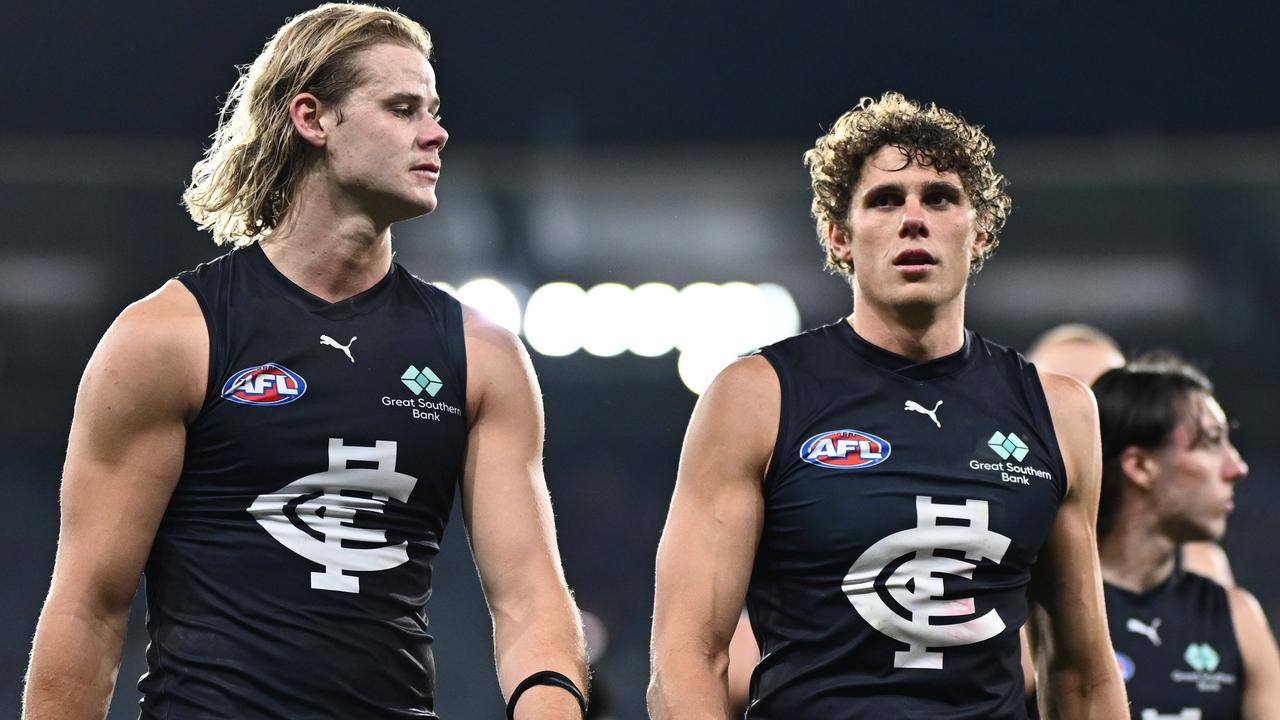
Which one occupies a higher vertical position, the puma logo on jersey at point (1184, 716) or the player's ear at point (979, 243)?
the player's ear at point (979, 243)

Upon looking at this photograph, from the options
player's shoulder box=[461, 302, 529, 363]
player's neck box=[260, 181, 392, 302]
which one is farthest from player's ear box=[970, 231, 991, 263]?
player's neck box=[260, 181, 392, 302]

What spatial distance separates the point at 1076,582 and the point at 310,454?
1.63m

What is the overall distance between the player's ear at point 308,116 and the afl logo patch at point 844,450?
45.6 inches

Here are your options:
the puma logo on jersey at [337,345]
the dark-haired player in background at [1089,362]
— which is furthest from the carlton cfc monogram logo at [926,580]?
the dark-haired player in background at [1089,362]

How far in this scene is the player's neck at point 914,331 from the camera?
10.4 ft

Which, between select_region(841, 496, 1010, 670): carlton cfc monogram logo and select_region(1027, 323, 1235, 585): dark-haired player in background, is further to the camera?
select_region(1027, 323, 1235, 585): dark-haired player in background

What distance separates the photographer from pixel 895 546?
9.59 ft

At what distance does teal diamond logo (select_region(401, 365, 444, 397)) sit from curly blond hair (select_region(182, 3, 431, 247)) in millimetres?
454

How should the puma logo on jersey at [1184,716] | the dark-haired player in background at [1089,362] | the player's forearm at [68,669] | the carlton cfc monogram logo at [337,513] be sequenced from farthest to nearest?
1. the dark-haired player in background at [1089,362]
2. the puma logo on jersey at [1184,716]
3. the carlton cfc monogram logo at [337,513]
4. the player's forearm at [68,669]

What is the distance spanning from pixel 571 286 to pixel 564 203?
0.73 m

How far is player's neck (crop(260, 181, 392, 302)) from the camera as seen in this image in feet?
9.38

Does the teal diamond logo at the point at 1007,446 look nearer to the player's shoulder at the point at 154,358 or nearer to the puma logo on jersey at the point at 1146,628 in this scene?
the puma logo on jersey at the point at 1146,628

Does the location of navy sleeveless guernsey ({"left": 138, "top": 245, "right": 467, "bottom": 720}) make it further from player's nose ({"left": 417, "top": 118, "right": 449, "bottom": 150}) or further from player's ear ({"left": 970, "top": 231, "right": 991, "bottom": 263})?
player's ear ({"left": 970, "top": 231, "right": 991, "bottom": 263})

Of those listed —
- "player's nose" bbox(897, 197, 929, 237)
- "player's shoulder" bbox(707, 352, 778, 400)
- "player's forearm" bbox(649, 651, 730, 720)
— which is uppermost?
"player's nose" bbox(897, 197, 929, 237)
